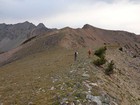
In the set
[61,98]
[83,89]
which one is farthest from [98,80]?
[61,98]

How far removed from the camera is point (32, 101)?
27.7 m

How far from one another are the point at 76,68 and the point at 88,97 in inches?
467

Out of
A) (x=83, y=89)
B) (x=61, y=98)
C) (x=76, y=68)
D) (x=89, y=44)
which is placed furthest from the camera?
(x=89, y=44)

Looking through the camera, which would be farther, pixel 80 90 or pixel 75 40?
pixel 75 40

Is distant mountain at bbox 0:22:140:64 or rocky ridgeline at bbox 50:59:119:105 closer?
rocky ridgeline at bbox 50:59:119:105

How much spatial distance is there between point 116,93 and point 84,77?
3388 millimetres

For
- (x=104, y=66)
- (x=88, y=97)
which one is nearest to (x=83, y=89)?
(x=88, y=97)

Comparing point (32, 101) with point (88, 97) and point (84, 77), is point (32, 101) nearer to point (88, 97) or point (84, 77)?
point (88, 97)

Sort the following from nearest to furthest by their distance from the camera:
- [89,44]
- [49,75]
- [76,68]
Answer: [49,75] < [76,68] < [89,44]

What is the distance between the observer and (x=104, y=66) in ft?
154

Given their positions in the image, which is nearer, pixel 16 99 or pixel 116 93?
pixel 16 99

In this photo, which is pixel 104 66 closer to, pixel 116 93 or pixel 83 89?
pixel 116 93

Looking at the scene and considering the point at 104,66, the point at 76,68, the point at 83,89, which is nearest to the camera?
the point at 83,89

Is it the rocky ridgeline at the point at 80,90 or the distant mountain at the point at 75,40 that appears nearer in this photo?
the rocky ridgeline at the point at 80,90
